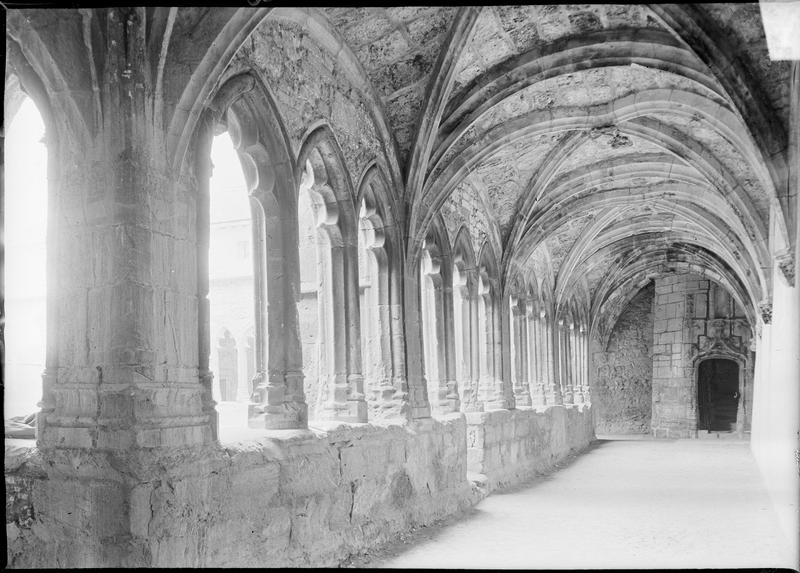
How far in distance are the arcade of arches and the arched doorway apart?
9491mm

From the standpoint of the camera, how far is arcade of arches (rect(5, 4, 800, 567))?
419 cm

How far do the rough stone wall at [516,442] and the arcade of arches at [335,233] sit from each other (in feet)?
0.24

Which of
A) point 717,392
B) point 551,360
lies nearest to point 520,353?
point 551,360

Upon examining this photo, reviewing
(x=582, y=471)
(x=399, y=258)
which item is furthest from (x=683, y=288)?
(x=399, y=258)

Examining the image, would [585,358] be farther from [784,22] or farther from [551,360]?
[784,22]

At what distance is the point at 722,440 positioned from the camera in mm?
21625

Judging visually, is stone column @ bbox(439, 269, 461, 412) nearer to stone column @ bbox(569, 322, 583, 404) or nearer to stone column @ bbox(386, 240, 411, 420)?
stone column @ bbox(386, 240, 411, 420)

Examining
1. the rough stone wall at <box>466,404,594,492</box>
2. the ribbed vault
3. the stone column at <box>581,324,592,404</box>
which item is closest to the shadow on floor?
the rough stone wall at <box>466,404,594,492</box>

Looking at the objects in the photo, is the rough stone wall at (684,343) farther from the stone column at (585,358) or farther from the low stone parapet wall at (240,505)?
the low stone parapet wall at (240,505)

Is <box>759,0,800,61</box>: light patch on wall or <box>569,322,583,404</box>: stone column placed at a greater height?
<box>759,0,800,61</box>: light patch on wall

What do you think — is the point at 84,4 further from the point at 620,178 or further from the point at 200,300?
the point at 620,178

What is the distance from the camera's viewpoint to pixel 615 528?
25.7 ft

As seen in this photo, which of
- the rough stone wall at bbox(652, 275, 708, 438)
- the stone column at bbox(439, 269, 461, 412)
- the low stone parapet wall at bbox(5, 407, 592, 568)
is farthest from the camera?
the rough stone wall at bbox(652, 275, 708, 438)

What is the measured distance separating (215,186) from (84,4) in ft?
43.6
